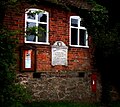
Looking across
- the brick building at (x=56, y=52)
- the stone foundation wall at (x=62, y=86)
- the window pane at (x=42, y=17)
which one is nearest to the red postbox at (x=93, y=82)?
the brick building at (x=56, y=52)

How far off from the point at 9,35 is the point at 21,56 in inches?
191

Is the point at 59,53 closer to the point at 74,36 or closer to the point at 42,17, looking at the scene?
the point at 74,36

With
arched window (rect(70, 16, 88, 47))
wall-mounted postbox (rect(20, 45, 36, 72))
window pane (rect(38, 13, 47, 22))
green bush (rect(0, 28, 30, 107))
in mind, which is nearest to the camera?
green bush (rect(0, 28, 30, 107))

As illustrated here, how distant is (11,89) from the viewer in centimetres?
1016

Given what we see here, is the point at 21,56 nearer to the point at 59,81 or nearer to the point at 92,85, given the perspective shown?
the point at 59,81

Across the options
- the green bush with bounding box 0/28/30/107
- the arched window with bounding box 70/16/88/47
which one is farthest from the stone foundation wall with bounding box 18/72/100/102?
the green bush with bounding box 0/28/30/107

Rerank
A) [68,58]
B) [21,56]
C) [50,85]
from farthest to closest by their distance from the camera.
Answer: [68,58]
[50,85]
[21,56]

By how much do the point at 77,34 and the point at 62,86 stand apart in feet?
9.30

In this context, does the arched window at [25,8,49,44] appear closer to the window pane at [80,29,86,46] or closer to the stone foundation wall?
the stone foundation wall

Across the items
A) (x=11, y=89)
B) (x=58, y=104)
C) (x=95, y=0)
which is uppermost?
(x=95, y=0)

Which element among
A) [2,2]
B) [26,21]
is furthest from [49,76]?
[2,2]

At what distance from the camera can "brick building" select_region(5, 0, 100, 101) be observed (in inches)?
611

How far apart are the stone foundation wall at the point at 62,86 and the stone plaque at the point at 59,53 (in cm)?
54

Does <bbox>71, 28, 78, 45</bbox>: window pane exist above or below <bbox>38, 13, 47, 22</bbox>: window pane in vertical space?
below
